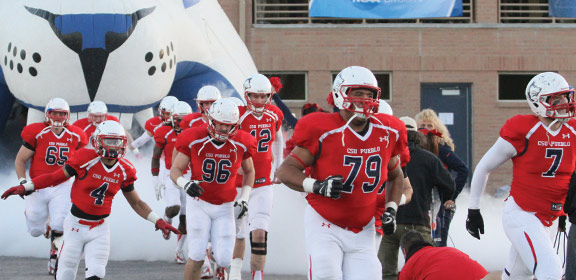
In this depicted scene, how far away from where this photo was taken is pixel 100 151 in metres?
7.58

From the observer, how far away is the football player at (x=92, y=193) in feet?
24.6

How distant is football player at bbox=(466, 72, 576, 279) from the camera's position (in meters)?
6.70

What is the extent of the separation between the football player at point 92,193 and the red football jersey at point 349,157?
1.90 metres

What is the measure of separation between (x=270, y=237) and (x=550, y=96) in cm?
495

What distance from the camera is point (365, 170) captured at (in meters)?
5.97

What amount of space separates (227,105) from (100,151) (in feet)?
3.73

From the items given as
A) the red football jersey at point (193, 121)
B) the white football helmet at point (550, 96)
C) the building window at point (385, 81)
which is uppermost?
the building window at point (385, 81)

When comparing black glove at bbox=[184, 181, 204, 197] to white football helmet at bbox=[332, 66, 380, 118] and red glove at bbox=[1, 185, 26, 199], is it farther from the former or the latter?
white football helmet at bbox=[332, 66, 380, 118]

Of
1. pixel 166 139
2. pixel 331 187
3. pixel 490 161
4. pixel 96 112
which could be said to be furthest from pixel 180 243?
pixel 331 187

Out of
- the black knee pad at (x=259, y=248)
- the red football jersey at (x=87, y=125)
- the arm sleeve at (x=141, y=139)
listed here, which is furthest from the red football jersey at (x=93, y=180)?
the arm sleeve at (x=141, y=139)

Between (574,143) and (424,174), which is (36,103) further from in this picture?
(574,143)

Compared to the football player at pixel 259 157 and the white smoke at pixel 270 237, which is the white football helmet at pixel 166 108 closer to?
the white smoke at pixel 270 237

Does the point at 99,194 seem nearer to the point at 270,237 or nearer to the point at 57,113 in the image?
the point at 57,113

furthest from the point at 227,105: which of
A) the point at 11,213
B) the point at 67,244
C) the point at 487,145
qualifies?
the point at 487,145
